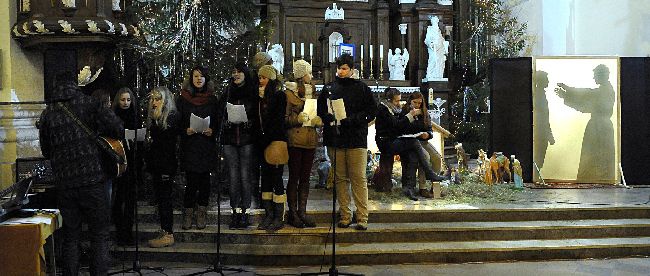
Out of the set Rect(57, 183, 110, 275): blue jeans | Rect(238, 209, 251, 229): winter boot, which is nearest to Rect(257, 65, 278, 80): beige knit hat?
Rect(238, 209, 251, 229): winter boot

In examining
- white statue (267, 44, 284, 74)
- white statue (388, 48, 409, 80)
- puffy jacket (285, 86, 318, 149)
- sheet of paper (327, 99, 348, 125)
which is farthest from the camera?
white statue (388, 48, 409, 80)

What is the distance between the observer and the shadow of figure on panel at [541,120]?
386 inches

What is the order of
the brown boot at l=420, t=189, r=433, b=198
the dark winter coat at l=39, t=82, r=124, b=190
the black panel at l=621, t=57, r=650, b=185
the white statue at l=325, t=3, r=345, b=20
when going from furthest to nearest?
the white statue at l=325, t=3, r=345, b=20 < the black panel at l=621, t=57, r=650, b=185 < the brown boot at l=420, t=189, r=433, b=198 < the dark winter coat at l=39, t=82, r=124, b=190

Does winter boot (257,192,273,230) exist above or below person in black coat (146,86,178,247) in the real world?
below

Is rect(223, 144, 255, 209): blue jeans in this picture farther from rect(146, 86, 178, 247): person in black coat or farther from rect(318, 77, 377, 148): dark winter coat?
rect(318, 77, 377, 148): dark winter coat

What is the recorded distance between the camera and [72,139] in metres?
4.82

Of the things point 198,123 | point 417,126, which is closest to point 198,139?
point 198,123

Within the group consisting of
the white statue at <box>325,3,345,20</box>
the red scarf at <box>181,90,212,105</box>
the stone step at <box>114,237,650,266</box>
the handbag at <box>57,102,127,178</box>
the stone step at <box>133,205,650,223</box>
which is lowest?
the stone step at <box>114,237,650,266</box>

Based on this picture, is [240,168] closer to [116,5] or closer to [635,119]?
[116,5]

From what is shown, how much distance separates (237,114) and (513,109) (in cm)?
495

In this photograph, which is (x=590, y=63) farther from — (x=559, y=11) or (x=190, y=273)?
(x=190, y=273)

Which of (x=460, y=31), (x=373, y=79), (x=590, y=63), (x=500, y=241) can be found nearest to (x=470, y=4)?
(x=460, y=31)

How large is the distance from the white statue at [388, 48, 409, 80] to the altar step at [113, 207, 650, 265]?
19.2ft

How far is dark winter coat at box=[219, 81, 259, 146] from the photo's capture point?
21.1 ft
